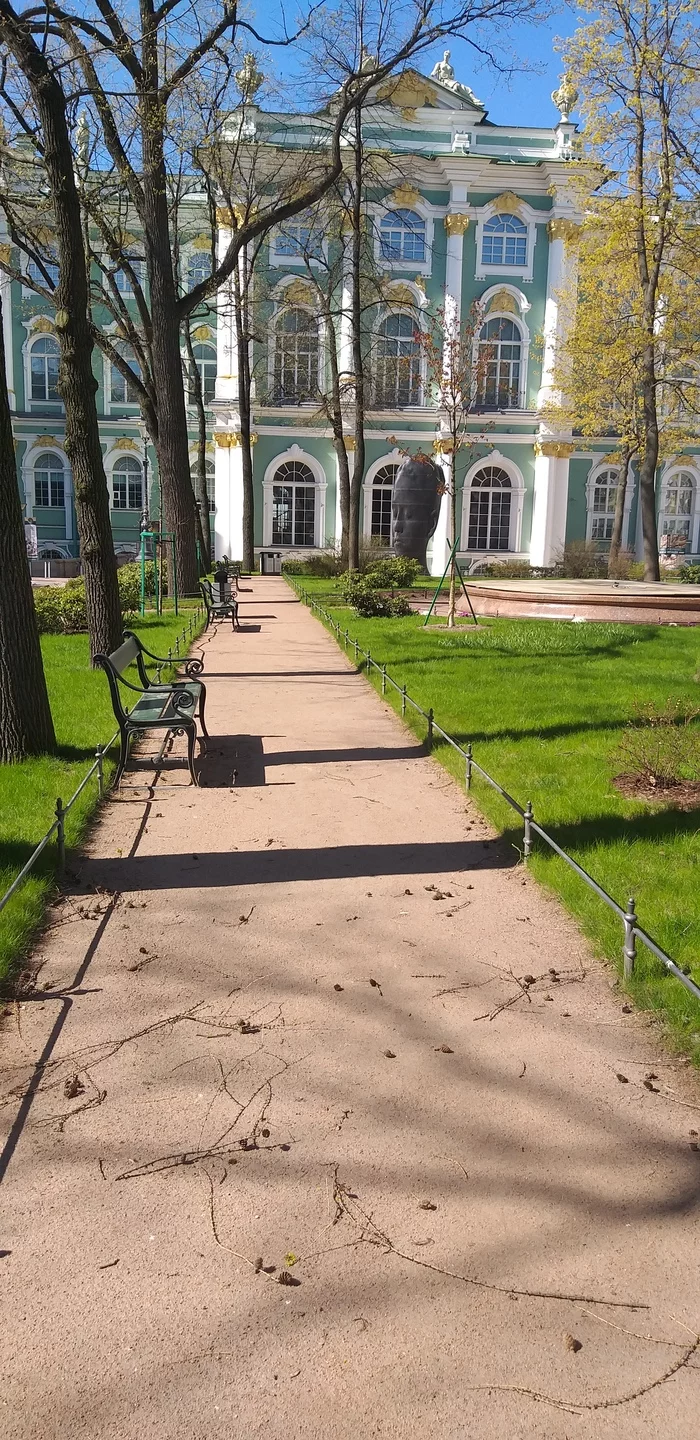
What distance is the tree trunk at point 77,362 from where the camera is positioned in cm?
988

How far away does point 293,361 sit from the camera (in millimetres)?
41688

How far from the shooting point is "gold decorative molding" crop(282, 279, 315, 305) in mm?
40750

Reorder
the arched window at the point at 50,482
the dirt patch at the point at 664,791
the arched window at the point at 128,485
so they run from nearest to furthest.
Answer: the dirt patch at the point at 664,791 < the arched window at the point at 50,482 < the arched window at the point at 128,485

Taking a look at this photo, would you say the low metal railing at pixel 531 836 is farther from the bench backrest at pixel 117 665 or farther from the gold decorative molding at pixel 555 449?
the gold decorative molding at pixel 555 449

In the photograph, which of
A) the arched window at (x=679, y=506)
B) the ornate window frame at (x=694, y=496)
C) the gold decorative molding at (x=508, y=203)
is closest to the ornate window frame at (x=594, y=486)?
the ornate window frame at (x=694, y=496)

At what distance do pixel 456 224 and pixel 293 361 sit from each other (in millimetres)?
8313

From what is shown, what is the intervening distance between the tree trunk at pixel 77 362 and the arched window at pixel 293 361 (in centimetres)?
3134

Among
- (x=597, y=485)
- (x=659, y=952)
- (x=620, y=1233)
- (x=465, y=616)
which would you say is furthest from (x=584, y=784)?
(x=597, y=485)

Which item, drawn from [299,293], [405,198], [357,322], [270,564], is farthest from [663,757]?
[405,198]

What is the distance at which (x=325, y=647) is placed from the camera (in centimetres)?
1609

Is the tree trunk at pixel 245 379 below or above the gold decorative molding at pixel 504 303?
below

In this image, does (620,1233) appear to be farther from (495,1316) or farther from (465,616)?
(465,616)

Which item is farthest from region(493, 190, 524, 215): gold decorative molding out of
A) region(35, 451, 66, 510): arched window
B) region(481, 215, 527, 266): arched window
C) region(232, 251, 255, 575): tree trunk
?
region(35, 451, 66, 510): arched window

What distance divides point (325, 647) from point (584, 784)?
9.11 meters
